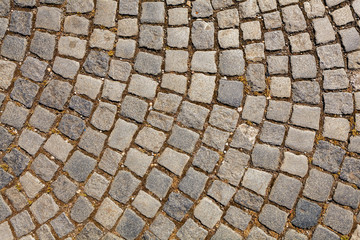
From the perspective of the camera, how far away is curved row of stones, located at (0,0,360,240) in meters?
3.07

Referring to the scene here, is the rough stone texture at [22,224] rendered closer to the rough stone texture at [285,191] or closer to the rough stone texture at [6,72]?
the rough stone texture at [6,72]

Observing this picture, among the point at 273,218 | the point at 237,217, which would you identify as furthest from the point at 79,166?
the point at 273,218

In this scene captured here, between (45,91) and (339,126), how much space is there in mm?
2927

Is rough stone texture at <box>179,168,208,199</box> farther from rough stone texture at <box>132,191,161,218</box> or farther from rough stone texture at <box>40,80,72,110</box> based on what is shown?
rough stone texture at <box>40,80,72,110</box>

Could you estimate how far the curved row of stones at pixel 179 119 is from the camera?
3.07m

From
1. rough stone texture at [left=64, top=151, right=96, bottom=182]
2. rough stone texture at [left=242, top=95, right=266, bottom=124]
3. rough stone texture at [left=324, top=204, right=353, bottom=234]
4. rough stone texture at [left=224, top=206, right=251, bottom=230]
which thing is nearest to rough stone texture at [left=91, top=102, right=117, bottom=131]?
rough stone texture at [left=64, top=151, right=96, bottom=182]

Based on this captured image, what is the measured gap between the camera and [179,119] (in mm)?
3232

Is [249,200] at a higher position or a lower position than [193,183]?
lower

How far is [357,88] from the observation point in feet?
10.8

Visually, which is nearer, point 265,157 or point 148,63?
point 265,157

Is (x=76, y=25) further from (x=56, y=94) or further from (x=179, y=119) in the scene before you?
(x=179, y=119)

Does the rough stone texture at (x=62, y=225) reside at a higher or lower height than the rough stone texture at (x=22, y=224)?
lower

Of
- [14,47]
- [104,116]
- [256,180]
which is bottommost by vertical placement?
[256,180]

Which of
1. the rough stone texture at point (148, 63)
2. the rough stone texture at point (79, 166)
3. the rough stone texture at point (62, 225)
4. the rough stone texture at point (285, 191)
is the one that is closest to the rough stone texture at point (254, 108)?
the rough stone texture at point (285, 191)
